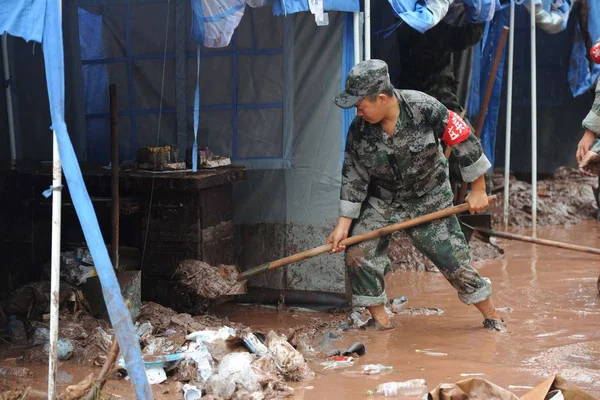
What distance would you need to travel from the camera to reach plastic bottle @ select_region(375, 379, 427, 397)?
4.94 metres

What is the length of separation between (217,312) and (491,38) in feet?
16.5

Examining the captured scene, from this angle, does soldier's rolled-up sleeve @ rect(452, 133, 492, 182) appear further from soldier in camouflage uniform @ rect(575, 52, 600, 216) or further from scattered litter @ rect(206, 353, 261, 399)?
scattered litter @ rect(206, 353, 261, 399)

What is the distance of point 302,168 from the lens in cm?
716

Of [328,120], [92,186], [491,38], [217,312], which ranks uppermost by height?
[491,38]

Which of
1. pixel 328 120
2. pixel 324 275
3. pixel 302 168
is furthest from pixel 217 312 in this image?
pixel 328 120

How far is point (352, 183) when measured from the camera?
243 inches

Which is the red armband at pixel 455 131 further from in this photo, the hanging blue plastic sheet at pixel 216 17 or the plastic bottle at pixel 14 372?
the plastic bottle at pixel 14 372

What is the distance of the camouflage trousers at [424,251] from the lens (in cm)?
617

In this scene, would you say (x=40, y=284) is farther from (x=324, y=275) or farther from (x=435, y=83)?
(x=435, y=83)

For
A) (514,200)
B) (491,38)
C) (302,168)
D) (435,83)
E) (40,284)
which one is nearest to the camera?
(40,284)

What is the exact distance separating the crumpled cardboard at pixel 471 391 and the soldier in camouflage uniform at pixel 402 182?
6.00ft

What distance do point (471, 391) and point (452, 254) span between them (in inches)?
74.6

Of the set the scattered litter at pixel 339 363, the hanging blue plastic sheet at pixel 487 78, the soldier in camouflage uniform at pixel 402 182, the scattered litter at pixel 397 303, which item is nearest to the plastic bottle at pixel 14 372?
the scattered litter at pixel 339 363

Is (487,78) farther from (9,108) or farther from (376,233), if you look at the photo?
(9,108)
